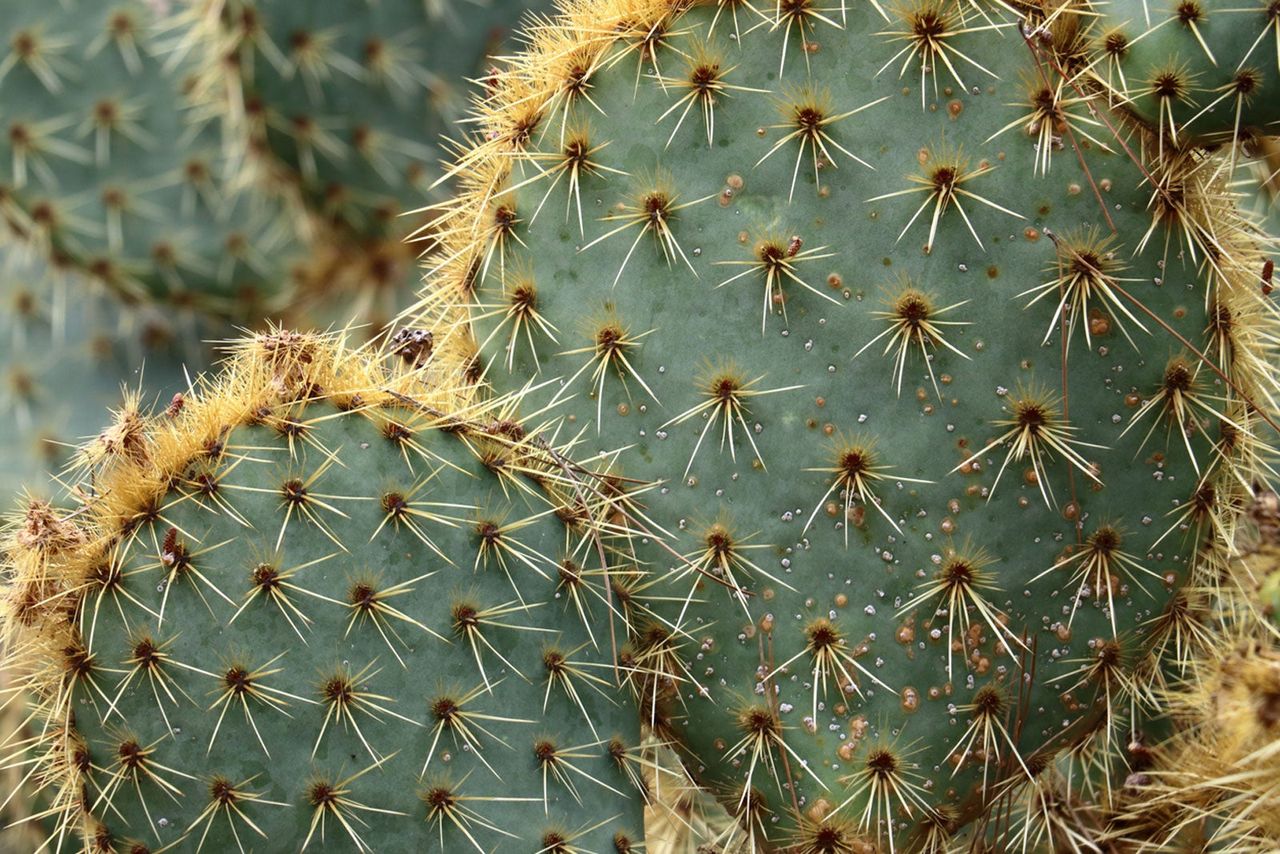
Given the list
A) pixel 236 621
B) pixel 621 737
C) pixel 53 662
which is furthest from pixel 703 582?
pixel 53 662

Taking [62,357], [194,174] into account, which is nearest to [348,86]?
[194,174]

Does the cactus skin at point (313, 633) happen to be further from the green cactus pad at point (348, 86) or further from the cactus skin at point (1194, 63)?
the green cactus pad at point (348, 86)

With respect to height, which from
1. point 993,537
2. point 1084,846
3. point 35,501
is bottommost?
point 1084,846

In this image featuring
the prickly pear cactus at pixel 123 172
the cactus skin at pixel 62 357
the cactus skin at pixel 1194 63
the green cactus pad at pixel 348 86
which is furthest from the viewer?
the cactus skin at pixel 62 357

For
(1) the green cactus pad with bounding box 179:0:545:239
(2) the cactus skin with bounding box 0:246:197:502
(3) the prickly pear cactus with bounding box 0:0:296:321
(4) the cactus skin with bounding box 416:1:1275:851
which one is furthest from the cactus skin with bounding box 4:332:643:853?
(2) the cactus skin with bounding box 0:246:197:502

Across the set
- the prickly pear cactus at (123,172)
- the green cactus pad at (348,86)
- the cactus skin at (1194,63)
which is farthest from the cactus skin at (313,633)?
the prickly pear cactus at (123,172)

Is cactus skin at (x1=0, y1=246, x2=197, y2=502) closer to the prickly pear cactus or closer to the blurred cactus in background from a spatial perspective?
the blurred cactus in background

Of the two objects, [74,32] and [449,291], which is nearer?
[449,291]

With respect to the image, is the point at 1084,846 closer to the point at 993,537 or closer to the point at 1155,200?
the point at 993,537
